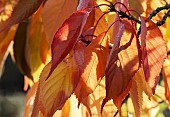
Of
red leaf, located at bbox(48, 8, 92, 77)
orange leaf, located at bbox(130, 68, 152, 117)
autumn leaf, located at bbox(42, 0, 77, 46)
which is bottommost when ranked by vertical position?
orange leaf, located at bbox(130, 68, 152, 117)

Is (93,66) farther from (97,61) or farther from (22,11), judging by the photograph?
(22,11)

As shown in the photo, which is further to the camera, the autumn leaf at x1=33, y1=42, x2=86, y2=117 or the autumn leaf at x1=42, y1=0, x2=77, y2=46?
the autumn leaf at x1=42, y1=0, x2=77, y2=46

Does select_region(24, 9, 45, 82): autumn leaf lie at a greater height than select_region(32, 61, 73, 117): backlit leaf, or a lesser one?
greater

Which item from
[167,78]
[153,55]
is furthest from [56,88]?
[167,78]

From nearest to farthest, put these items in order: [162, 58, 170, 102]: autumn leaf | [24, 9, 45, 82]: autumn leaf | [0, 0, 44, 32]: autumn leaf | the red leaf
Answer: the red leaf → [0, 0, 44, 32]: autumn leaf → [162, 58, 170, 102]: autumn leaf → [24, 9, 45, 82]: autumn leaf

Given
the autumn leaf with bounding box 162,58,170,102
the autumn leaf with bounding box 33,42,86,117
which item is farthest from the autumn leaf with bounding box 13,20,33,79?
the autumn leaf with bounding box 33,42,86,117

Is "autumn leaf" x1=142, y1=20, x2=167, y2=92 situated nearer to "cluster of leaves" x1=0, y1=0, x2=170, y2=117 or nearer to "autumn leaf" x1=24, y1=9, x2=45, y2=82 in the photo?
"cluster of leaves" x1=0, y1=0, x2=170, y2=117

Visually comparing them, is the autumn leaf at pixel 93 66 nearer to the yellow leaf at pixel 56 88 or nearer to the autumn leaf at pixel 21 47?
the yellow leaf at pixel 56 88
